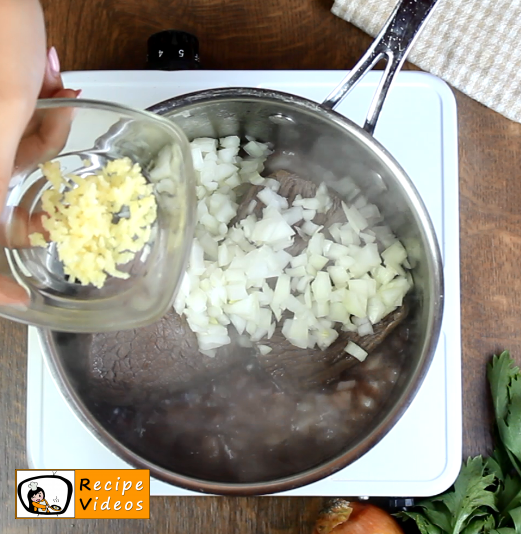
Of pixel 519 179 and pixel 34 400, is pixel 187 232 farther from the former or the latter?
pixel 519 179

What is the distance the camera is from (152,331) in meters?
1.04

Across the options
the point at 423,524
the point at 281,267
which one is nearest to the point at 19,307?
the point at 281,267

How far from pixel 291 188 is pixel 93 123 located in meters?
0.39

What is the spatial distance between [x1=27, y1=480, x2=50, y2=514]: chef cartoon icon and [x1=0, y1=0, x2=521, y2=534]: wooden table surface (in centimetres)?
3

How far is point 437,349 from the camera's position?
1124mm

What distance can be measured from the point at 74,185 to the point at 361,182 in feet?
1.72

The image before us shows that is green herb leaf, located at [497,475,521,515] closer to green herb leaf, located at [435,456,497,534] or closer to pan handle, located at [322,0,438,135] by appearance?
green herb leaf, located at [435,456,497,534]

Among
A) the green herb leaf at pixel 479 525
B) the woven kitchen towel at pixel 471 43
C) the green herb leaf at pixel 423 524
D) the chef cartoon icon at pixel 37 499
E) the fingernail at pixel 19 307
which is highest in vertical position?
the woven kitchen towel at pixel 471 43

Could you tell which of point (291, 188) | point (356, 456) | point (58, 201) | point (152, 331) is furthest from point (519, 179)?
point (58, 201)

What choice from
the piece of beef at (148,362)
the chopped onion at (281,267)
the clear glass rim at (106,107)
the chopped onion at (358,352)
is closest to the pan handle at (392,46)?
the chopped onion at (281,267)

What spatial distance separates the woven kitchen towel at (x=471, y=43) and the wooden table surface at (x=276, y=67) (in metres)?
0.03

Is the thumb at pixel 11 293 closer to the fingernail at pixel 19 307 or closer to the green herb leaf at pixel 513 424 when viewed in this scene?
the fingernail at pixel 19 307

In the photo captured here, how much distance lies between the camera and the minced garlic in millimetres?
741

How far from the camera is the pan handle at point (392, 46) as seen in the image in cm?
94
